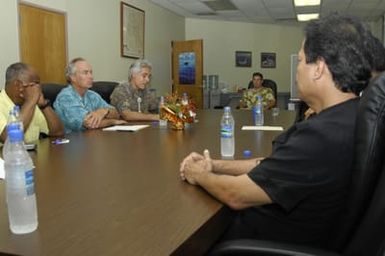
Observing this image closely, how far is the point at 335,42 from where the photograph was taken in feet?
3.72

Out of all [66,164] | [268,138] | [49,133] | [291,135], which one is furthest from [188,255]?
[49,133]

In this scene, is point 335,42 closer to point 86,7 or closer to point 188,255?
point 188,255

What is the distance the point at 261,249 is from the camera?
1.00m

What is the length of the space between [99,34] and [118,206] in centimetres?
491

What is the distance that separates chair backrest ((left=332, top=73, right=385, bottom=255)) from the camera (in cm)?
94

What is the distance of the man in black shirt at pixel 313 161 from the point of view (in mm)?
1073

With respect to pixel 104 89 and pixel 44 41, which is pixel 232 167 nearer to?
pixel 104 89

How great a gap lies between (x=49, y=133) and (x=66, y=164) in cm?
114

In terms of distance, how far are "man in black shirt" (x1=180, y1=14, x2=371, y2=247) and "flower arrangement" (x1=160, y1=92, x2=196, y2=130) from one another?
4.81 feet

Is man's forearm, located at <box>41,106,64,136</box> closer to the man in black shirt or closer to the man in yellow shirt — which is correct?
the man in yellow shirt

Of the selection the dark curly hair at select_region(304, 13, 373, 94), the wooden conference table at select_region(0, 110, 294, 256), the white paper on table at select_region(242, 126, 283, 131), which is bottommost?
the wooden conference table at select_region(0, 110, 294, 256)

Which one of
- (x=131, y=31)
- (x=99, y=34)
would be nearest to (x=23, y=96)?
(x=99, y=34)

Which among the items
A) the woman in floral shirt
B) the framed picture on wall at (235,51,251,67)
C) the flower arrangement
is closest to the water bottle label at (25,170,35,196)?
the flower arrangement

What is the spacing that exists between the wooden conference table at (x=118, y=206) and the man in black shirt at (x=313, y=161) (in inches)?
3.9
